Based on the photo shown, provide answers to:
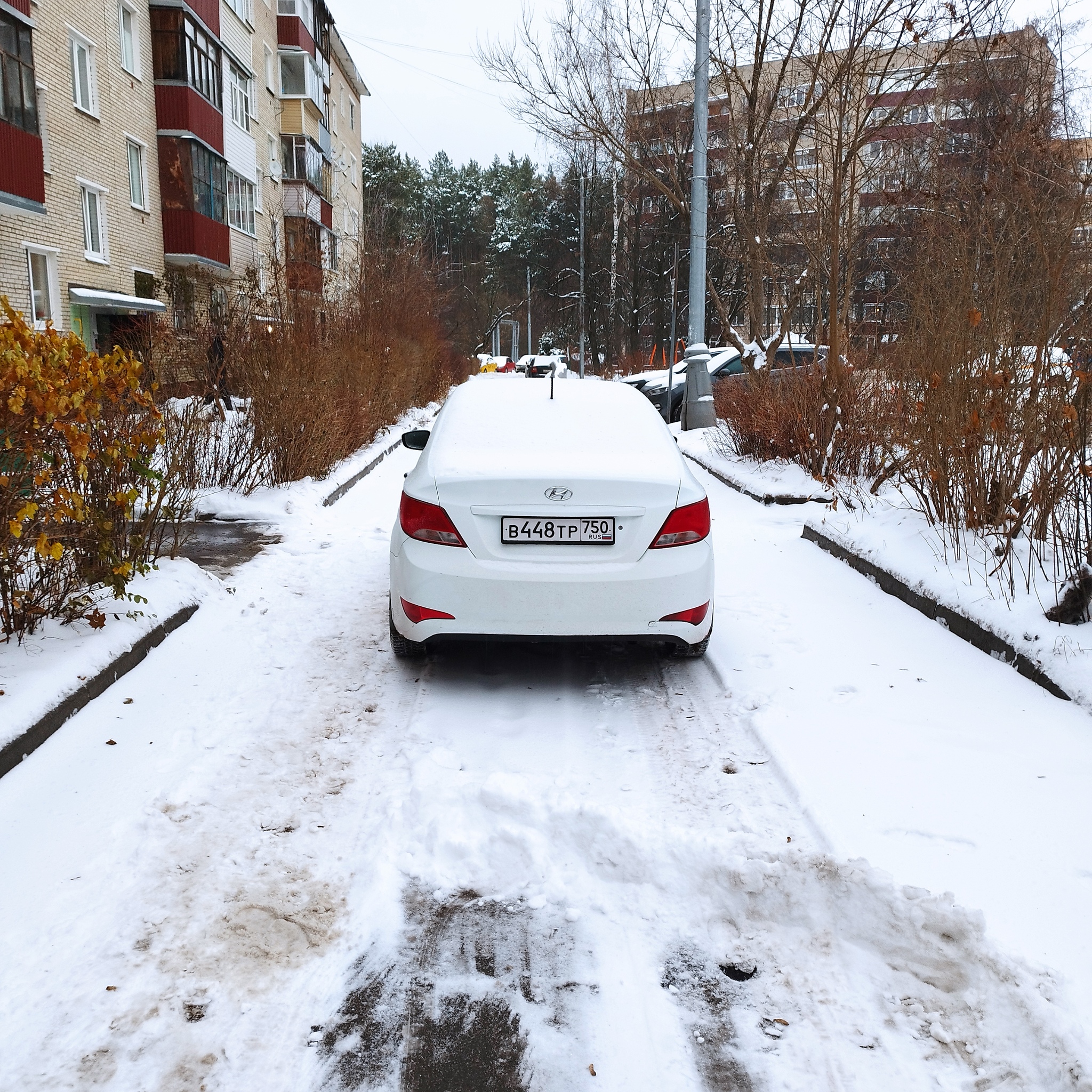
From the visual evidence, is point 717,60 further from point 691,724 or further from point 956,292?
point 691,724

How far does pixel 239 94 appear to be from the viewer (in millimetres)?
36719

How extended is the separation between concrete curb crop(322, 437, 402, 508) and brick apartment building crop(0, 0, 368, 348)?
2.80 metres

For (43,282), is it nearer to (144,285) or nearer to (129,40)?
(144,285)

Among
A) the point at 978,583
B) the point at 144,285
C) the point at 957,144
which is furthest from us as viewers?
the point at 144,285

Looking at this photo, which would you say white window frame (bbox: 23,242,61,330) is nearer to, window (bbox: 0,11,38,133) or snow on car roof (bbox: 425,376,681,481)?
window (bbox: 0,11,38,133)

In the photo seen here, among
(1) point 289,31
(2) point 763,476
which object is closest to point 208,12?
(1) point 289,31

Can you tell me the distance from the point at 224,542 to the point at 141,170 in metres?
23.1

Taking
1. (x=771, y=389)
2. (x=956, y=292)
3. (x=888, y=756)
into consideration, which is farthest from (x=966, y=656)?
(x=771, y=389)

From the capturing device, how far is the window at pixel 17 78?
1845 cm

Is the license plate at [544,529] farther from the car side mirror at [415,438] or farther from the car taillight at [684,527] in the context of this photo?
the car side mirror at [415,438]

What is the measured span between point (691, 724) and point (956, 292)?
4577 millimetres

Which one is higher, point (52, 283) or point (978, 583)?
point (52, 283)

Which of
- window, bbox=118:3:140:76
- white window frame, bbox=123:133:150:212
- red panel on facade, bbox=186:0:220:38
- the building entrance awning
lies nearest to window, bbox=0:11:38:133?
the building entrance awning

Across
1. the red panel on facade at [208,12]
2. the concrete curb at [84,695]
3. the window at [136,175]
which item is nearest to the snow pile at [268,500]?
the concrete curb at [84,695]
